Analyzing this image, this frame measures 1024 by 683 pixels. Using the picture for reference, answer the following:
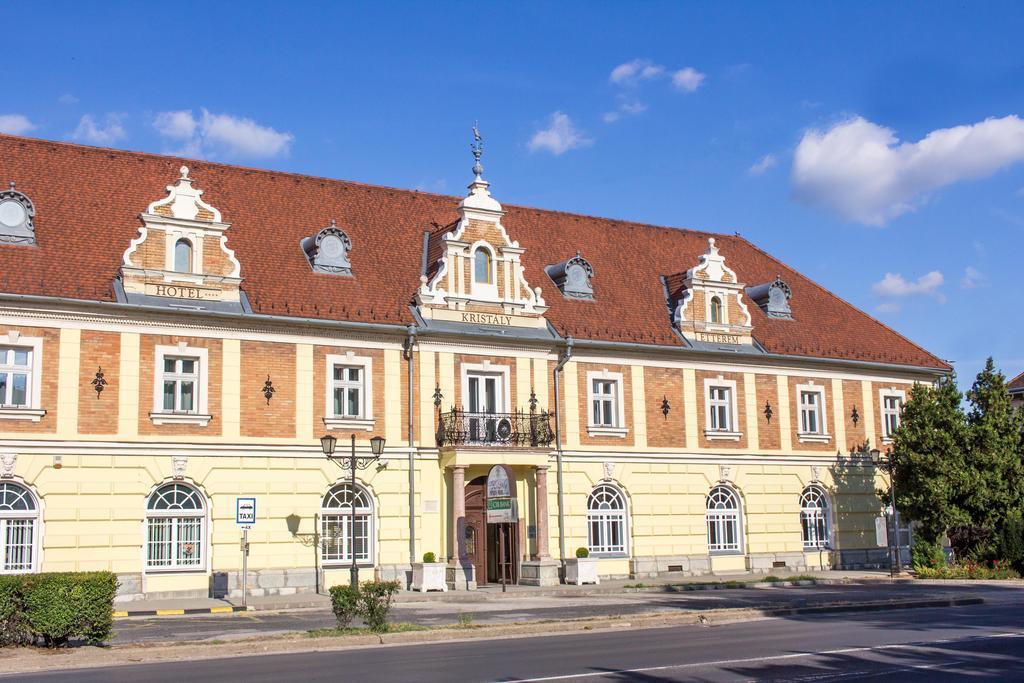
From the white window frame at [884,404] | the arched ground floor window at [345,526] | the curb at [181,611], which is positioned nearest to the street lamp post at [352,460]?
the arched ground floor window at [345,526]

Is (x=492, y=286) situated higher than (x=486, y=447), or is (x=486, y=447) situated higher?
(x=492, y=286)

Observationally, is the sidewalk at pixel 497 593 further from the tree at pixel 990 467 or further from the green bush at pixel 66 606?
the green bush at pixel 66 606

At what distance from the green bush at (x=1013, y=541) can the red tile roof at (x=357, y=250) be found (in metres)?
8.33

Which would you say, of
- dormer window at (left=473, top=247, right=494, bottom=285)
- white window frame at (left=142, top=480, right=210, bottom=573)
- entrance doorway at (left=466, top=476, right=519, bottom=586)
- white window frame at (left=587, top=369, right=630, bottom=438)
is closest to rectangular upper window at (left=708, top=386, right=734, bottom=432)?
white window frame at (left=587, top=369, right=630, bottom=438)

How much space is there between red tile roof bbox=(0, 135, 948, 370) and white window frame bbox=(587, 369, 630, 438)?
124 centimetres

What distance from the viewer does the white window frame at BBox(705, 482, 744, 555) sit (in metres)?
37.4

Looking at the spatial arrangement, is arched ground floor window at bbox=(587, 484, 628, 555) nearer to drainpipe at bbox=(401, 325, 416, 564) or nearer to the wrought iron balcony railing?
the wrought iron balcony railing

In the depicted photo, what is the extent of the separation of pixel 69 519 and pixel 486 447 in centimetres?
1139

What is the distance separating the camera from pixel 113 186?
32.5m

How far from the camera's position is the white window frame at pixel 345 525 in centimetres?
3109

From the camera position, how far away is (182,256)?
30.5 metres

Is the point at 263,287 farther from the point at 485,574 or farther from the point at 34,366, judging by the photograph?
the point at 485,574

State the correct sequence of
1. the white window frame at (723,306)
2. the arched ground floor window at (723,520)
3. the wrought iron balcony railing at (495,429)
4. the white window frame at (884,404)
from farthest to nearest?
the white window frame at (884,404)
the white window frame at (723,306)
the arched ground floor window at (723,520)
the wrought iron balcony railing at (495,429)

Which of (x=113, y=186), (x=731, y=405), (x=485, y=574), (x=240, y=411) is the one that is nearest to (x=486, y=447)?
(x=485, y=574)
